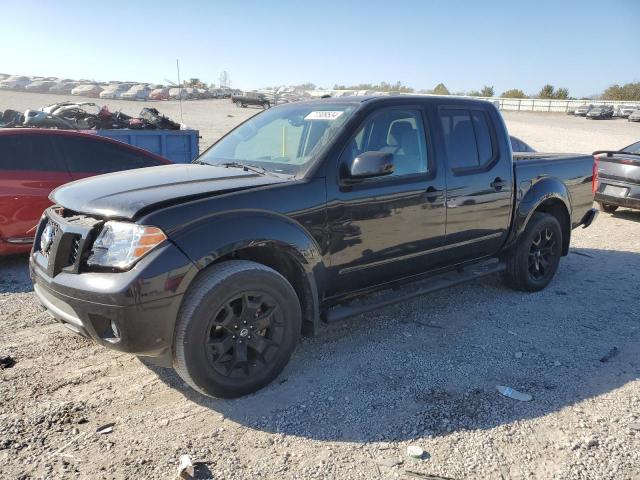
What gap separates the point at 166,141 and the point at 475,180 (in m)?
6.19

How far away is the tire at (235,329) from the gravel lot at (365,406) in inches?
7.1

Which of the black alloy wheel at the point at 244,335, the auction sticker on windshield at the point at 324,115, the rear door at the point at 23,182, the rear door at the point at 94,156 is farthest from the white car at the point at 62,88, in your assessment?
the black alloy wheel at the point at 244,335

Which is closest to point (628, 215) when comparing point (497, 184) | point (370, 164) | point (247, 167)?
point (497, 184)

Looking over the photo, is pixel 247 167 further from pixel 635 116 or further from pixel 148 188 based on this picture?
pixel 635 116

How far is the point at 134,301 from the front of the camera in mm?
2822

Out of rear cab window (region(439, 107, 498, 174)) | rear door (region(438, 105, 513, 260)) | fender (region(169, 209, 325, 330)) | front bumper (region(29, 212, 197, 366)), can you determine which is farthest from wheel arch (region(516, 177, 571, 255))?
front bumper (region(29, 212, 197, 366))

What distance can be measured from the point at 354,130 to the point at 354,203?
54 cm

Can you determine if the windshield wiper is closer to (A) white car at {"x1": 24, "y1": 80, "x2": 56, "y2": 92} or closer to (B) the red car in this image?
(B) the red car

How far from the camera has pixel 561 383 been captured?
3.64 meters

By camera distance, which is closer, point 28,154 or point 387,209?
point 387,209

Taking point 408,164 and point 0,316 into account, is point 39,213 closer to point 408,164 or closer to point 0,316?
point 0,316

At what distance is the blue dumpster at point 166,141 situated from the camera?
870cm

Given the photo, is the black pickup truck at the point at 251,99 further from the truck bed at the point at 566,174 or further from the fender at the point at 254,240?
the fender at the point at 254,240

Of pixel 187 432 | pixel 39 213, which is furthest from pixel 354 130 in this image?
pixel 39 213
